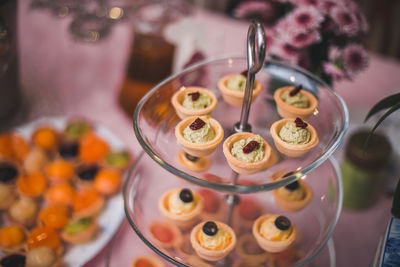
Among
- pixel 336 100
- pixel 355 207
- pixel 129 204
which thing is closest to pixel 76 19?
pixel 129 204

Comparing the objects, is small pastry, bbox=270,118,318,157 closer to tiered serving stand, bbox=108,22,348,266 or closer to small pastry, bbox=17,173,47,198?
tiered serving stand, bbox=108,22,348,266

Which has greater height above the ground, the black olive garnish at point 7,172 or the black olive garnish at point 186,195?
the black olive garnish at point 186,195

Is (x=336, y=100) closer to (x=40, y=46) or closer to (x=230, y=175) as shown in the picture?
(x=230, y=175)

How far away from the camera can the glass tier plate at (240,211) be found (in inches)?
26.4

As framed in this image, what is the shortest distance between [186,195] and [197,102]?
176 millimetres

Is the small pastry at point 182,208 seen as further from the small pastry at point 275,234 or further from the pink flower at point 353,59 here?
the pink flower at point 353,59

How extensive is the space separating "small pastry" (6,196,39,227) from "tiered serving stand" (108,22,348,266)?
19cm

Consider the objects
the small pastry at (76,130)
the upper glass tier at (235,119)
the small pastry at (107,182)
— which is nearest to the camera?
the upper glass tier at (235,119)

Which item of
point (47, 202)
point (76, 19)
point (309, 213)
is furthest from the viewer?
point (76, 19)

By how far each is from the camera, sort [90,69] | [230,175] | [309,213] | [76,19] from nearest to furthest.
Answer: [230,175], [309,213], [76,19], [90,69]

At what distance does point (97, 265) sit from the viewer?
820 millimetres

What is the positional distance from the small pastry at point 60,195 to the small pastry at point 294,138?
0.50m

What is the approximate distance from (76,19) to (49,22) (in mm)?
500

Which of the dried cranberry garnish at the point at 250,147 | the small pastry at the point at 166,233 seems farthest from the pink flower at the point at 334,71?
the small pastry at the point at 166,233
